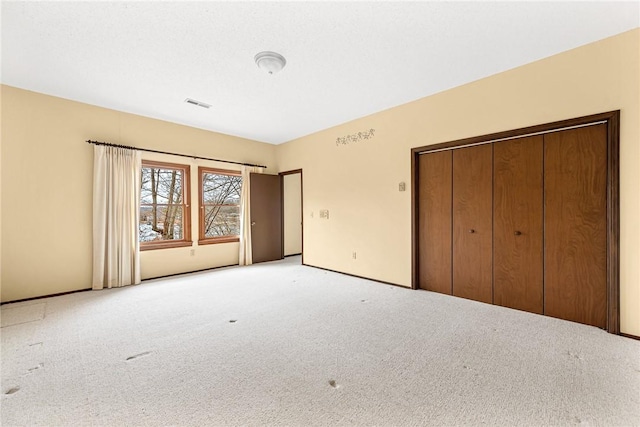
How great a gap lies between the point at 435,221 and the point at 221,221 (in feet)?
14.1

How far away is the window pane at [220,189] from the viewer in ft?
18.6

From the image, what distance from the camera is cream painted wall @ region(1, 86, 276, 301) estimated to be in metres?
3.59

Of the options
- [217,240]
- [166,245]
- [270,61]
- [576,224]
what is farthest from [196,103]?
[576,224]

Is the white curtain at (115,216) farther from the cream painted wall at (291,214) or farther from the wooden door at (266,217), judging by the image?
the cream painted wall at (291,214)

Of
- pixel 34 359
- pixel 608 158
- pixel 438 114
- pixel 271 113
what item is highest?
pixel 271 113

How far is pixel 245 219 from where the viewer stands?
597 centimetres

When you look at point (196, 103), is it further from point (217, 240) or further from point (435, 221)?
point (435, 221)

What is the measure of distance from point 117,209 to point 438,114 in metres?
5.06

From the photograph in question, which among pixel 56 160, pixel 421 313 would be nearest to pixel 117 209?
pixel 56 160

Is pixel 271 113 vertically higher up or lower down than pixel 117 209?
higher up

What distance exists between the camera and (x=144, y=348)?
2393mm

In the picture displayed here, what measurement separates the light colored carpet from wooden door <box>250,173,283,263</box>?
2784mm

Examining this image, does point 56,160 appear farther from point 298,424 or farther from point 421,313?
point 421,313

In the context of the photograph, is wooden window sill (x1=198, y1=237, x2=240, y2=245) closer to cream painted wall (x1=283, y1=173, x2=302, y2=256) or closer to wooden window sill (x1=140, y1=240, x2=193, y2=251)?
wooden window sill (x1=140, y1=240, x2=193, y2=251)
